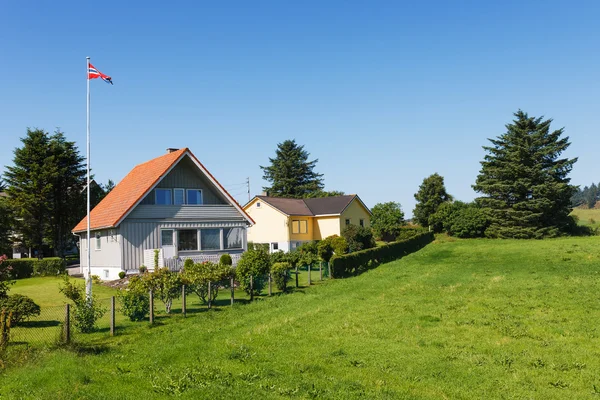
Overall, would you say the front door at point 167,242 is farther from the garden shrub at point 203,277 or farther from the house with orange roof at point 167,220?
the garden shrub at point 203,277

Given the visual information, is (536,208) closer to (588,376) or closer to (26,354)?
(588,376)

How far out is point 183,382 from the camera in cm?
948

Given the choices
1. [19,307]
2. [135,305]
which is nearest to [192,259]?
[135,305]

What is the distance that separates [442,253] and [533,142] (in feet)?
88.1

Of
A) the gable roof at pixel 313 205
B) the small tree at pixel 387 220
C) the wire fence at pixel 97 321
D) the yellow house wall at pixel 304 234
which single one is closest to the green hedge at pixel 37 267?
the wire fence at pixel 97 321

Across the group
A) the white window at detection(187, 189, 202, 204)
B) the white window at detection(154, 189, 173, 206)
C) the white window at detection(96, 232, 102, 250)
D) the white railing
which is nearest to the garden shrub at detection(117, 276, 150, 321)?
the white railing

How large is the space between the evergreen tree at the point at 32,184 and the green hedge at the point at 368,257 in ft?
101

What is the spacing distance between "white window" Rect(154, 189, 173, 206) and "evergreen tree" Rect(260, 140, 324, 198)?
63.2m

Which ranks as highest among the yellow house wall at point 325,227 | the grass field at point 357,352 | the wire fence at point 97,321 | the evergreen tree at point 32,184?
the evergreen tree at point 32,184

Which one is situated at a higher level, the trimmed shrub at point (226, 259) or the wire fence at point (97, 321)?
the trimmed shrub at point (226, 259)

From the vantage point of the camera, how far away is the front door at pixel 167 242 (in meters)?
30.9

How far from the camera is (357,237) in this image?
161 ft

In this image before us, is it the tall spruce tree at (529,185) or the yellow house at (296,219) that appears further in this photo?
the tall spruce tree at (529,185)

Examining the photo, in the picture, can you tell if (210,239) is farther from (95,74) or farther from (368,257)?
(95,74)
